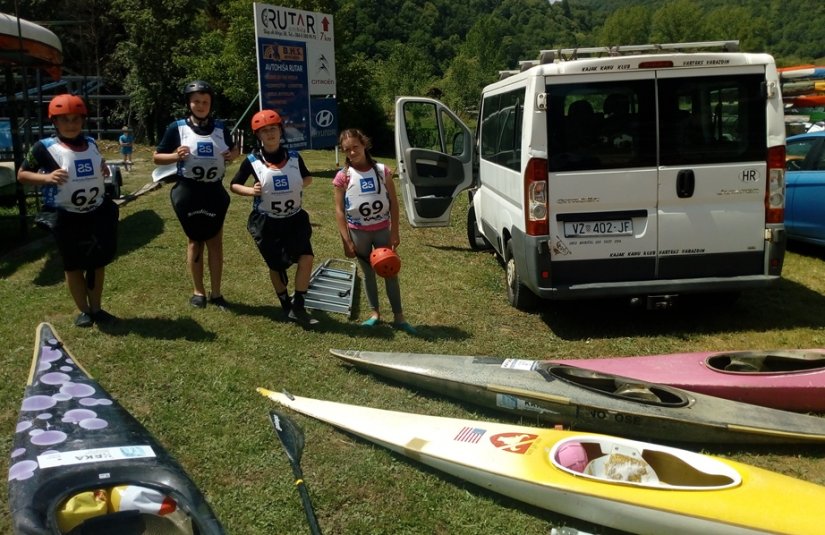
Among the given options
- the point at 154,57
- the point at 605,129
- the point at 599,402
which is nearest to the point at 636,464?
the point at 599,402

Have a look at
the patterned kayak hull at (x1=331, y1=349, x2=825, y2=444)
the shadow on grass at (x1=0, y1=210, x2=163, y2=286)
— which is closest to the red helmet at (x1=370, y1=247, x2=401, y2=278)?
the patterned kayak hull at (x1=331, y1=349, x2=825, y2=444)

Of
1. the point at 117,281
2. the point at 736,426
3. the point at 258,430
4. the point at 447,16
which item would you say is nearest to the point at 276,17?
the point at 117,281

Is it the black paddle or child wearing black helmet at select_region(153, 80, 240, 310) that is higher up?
child wearing black helmet at select_region(153, 80, 240, 310)

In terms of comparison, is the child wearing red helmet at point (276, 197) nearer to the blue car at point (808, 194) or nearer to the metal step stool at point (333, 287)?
the metal step stool at point (333, 287)

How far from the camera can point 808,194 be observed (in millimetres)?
8594

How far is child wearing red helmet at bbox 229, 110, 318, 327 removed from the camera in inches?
219

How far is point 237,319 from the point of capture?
609 centimetres

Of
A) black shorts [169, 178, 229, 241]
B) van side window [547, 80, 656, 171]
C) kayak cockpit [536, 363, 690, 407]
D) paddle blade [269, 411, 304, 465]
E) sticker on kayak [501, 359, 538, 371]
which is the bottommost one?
kayak cockpit [536, 363, 690, 407]

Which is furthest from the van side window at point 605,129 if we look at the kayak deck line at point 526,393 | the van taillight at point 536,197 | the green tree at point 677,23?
the green tree at point 677,23

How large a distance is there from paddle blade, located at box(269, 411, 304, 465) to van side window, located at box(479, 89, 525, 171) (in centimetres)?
343

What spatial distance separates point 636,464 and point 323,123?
12.4 m

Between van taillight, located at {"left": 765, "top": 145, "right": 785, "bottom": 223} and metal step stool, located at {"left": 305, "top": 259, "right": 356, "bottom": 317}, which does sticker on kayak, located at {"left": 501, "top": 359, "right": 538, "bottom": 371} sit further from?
van taillight, located at {"left": 765, "top": 145, "right": 785, "bottom": 223}

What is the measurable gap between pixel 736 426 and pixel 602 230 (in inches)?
87.0

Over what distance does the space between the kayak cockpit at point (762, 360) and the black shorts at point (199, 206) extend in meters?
4.03
